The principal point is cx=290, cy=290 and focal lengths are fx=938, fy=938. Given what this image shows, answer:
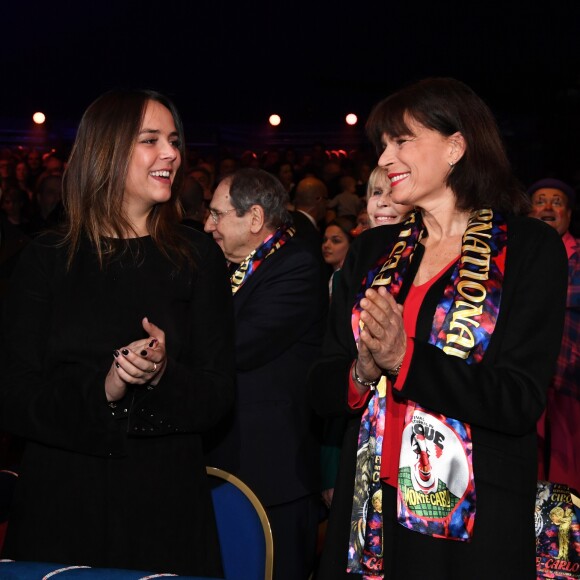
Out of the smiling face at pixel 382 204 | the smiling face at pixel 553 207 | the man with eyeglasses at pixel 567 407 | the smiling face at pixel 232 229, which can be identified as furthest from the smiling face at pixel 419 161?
the smiling face at pixel 553 207

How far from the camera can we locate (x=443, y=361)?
86.2 inches

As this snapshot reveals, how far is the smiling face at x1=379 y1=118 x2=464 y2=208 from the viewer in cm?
253

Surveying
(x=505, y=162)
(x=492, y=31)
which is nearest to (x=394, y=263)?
(x=505, y=162)

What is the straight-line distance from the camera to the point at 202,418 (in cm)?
236

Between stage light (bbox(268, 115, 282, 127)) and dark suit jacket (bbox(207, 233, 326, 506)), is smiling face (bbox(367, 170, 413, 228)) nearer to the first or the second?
dark suit jacket (bbox(207, 233, 326, 506))

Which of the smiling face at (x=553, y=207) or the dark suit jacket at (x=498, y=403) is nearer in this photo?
the dark suit jacket at (x=498, y=403)

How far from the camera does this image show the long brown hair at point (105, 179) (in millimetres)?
2459

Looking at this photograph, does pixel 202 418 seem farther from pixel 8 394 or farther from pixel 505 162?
pixel 505 162

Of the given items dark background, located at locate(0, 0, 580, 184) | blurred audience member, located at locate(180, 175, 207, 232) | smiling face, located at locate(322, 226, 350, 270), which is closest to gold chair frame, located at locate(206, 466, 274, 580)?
blurred audience member, located at locate(180, 175, 207, 232)

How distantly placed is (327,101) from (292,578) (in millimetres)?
15037

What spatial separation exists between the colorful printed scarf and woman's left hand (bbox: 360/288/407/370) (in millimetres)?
151

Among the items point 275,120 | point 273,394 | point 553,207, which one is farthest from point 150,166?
point 275,120

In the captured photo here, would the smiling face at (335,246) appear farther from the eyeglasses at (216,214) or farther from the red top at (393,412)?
the red top at (393,412)

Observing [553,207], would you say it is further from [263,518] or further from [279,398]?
[263,518]
